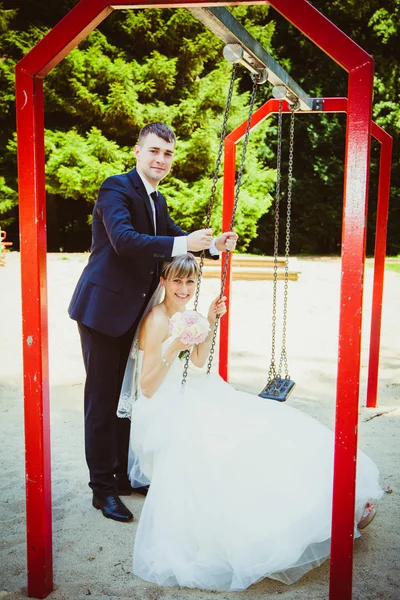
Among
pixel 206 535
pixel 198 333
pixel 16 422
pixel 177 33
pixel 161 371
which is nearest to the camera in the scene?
pixel 206 535

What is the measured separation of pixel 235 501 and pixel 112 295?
3.71 ft

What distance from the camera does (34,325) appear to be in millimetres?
2090

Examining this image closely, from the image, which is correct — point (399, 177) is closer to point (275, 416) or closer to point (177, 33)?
point (177, 33)

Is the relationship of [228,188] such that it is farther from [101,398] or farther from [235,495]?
[235,495]

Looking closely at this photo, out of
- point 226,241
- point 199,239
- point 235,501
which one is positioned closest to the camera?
point 235,501

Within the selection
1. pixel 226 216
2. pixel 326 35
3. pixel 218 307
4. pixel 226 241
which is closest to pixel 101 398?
pixel 218 307

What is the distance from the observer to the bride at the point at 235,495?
2217 mm

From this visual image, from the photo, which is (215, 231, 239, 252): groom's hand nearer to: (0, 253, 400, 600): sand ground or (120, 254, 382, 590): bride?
(120, 254, 382, 590): bride

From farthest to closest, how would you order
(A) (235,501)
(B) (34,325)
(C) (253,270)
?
(C) (253,270) < (A) (235,501) < (B) (34,325)

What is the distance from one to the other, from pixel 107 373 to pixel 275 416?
0.88m

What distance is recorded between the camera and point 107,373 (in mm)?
2871

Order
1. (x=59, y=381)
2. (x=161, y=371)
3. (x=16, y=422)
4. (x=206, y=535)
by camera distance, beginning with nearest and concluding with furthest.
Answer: (x=206, y=535) < (x=161, y=371) < (x=16, y=422) < (x=59, y=381)

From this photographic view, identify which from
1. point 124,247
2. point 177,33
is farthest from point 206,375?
point 177,33

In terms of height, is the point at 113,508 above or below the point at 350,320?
below
